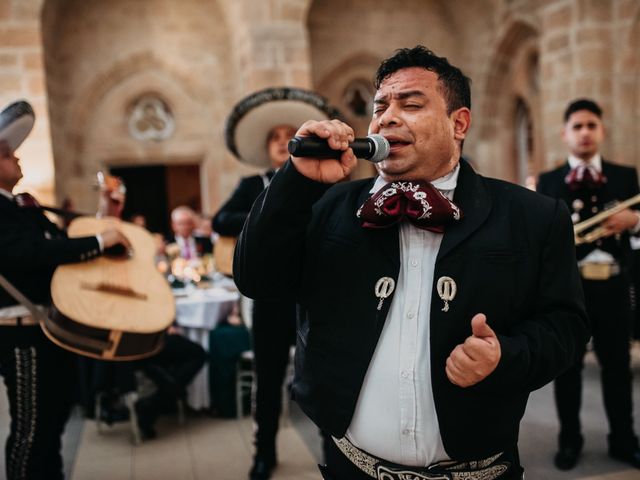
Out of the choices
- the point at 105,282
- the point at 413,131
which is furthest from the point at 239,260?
the point at 105,282

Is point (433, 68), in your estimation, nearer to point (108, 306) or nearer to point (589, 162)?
point (108, 306)

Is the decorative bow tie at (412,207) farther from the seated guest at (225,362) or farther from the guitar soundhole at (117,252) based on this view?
the seated guest at (225,362)

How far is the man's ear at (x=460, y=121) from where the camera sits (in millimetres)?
1470

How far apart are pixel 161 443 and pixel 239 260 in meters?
2.84

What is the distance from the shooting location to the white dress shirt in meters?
1.34

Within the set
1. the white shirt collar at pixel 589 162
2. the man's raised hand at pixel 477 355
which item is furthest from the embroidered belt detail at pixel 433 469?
the white shirt collar at pixel 589 162

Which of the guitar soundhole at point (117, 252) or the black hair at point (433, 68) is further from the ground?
the black hair at point (433, 68)

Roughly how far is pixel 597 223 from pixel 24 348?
280 cm

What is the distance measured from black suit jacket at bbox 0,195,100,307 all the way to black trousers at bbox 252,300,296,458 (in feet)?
2.88

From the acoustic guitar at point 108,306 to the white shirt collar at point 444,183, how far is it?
64.1 inches

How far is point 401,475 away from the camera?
4.41 ft

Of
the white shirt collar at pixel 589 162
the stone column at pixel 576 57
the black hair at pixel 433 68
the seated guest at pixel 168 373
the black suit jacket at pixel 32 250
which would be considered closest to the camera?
the black hair at pixel 433 68

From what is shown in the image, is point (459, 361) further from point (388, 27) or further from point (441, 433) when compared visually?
point (388, 27)

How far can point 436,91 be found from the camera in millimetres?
1395
